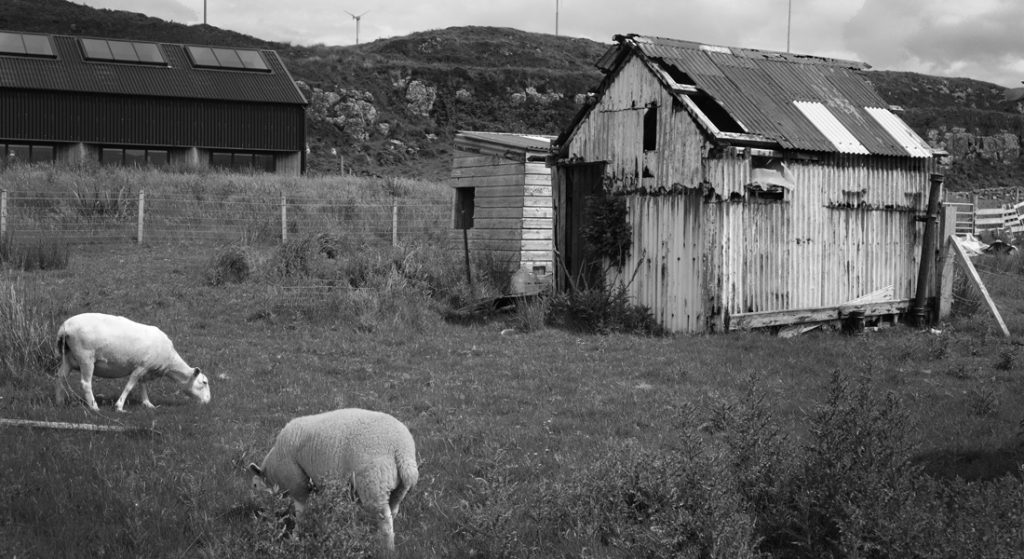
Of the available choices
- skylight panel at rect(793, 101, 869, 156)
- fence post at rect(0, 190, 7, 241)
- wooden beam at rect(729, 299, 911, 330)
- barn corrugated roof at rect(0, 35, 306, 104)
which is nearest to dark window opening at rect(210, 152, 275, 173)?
barn corrugated roof at rect(0, 35, 306, 104)

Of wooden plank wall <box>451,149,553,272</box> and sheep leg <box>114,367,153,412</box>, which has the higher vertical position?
wooden plank wall <box>451,149,553,272</box>

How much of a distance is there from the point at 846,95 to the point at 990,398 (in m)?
9.52

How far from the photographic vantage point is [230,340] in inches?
539

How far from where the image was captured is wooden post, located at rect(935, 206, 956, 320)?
1741 centimetres

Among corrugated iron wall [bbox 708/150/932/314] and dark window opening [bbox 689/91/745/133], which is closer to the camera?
corrugated iron wall [bbox 708/150/932/314]

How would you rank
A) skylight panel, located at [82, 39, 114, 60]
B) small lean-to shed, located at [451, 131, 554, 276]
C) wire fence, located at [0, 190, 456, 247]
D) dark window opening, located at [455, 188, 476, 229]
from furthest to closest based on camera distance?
skylight panel, located at [82, 39, 114, 60] → wire fence, located at [0, 190, 456, 247] → dark window opening, located at [455, 188, 476, 229] → small lean-to shed, located at [451, 131, 554, 276]

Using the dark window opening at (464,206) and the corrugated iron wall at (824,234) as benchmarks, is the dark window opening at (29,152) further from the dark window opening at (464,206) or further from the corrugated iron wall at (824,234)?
the corrugated iron wall at (824,234)

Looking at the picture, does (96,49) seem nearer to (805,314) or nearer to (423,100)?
(423,100)

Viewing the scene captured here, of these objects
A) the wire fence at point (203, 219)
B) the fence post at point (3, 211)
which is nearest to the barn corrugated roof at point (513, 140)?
the wire fence at point (203, 219)

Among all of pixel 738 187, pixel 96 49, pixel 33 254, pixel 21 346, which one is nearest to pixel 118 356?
pixel 21 346

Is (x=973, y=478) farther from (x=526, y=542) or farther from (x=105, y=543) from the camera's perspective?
(x=105, y=543)

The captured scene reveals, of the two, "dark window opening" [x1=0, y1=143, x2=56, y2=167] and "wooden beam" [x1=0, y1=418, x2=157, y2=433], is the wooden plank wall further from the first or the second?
"dark window opening" [x1=0, y1=143, x2=56, y2=167]

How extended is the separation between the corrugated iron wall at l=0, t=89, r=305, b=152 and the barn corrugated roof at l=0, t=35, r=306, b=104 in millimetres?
426

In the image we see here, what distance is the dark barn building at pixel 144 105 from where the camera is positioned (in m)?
39.5
